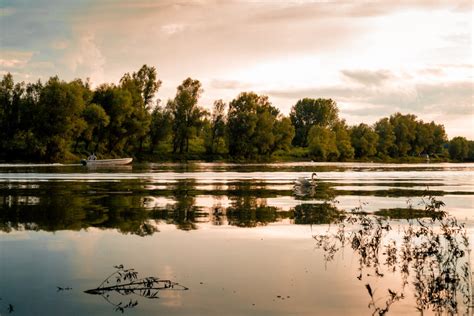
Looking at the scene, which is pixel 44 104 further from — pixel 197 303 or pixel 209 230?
pixel 197 303

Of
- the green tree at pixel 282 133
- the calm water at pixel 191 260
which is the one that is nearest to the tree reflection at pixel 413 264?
the calm water at pixel 191 260

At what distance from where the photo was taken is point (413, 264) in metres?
16.3

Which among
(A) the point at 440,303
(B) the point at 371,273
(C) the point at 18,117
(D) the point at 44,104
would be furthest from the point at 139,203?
(C) the point at 18,117

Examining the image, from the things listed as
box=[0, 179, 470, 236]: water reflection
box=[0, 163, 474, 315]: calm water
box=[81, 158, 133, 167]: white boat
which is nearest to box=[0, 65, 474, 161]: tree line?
box=[81, 158, 133, 167]: white boat

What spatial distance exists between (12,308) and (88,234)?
929 centimetres

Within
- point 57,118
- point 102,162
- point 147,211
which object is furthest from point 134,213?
A: point 57,118

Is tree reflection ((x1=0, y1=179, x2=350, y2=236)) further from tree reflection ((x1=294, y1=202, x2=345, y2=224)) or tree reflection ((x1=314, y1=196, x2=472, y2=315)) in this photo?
tree reflection ((x1=314, y1=196, x2=472, y2=315))

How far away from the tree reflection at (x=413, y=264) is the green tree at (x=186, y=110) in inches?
5590

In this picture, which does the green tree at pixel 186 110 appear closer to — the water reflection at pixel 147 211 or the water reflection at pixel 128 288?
the water reflection at pixel 147 211

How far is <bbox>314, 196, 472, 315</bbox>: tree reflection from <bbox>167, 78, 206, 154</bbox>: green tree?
141989 mm

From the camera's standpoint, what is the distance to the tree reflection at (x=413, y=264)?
12695mm

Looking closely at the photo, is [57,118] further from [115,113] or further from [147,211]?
[147,211]

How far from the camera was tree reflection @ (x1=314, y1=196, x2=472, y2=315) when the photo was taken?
12.7m

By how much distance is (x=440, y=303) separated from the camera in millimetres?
12508
